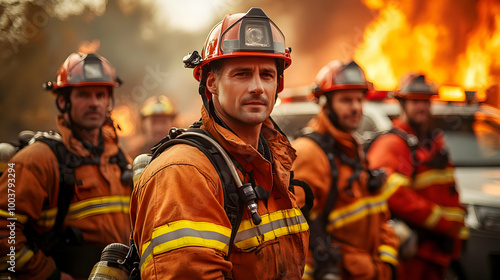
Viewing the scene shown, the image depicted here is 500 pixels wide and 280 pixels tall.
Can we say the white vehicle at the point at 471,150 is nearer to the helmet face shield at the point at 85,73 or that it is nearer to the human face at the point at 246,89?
the helmet face shield at the point at 85,73

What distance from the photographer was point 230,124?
2.34 m

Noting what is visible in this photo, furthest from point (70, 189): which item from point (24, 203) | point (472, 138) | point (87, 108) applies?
point (472, 138)

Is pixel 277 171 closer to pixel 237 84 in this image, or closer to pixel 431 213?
pixel 237 84

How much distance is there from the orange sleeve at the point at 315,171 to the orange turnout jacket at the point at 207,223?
61.5 inches

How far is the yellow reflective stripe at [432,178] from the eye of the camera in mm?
5215

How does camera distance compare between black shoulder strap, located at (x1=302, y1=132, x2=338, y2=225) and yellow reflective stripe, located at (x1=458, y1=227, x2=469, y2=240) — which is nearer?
black shoulder strap, located at (x1=302, y1=132, x2=338, y2=225)

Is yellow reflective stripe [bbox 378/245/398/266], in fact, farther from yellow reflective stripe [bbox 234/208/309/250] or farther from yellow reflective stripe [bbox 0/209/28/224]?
yellow reflective stripe [bbox 0/209/28/224]

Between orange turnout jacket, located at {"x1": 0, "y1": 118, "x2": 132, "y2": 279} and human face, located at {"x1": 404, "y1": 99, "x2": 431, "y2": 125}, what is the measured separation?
11.1 feet

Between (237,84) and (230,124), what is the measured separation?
7.9 inches

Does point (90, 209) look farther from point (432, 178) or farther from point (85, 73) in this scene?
point (432, 178)

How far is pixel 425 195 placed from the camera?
5203 millimetres

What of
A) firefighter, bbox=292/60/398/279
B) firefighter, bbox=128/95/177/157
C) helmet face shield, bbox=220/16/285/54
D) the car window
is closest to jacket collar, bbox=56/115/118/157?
firefighter, bbox=292/60/398/279

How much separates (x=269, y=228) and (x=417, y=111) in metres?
4.04

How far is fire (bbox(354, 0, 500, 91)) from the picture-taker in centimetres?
961
